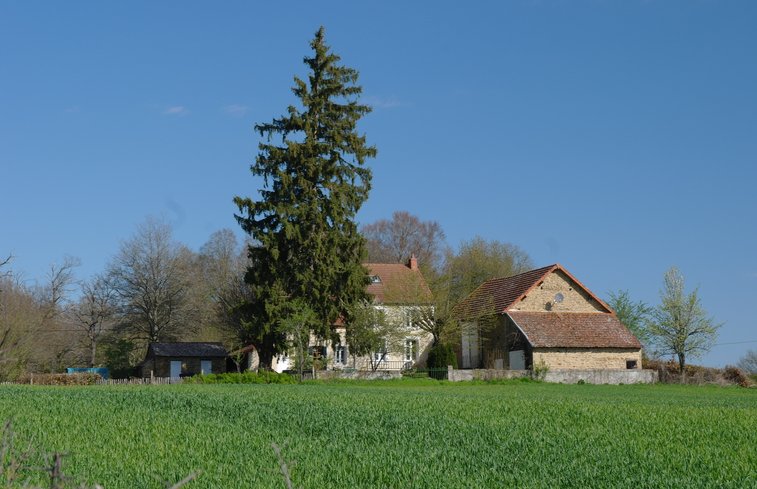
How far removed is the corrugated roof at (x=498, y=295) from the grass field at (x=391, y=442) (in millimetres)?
35366

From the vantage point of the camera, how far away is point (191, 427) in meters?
17.5

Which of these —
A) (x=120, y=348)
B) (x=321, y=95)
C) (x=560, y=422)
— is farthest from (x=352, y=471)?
(x=120, y=348)

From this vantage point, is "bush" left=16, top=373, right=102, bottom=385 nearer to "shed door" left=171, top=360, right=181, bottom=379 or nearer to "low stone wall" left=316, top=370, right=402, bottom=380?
"shed door" left=171, top=360, right=181, bottom=379

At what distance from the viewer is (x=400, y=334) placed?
59.1 m

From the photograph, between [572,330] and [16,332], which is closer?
[16,332]

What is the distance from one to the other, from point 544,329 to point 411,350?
38.4 ft

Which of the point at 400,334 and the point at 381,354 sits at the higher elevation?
the point at 400,334

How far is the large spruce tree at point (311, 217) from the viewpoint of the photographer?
4916 cm

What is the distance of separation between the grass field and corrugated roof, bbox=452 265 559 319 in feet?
116

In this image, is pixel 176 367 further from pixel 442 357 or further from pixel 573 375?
pixel 573 375

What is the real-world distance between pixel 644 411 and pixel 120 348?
158ft

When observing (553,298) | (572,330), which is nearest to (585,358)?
(572,330)

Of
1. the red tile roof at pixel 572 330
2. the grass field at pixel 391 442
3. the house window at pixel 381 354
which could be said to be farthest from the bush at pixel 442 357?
the grass field at pixel 391 442

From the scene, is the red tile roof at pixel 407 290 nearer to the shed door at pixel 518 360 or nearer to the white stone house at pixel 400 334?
the white stone house at pixel 400 334
